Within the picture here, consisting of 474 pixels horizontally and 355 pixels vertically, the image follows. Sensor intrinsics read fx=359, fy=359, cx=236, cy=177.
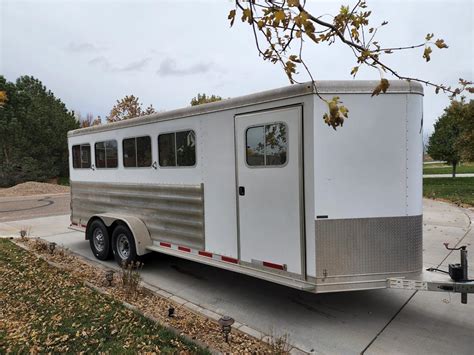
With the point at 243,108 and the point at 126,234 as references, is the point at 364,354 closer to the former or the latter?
the point at 243,108

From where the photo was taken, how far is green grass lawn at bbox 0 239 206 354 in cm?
361

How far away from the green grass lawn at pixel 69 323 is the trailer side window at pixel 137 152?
2104 millimetres

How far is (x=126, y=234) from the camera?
619 cm

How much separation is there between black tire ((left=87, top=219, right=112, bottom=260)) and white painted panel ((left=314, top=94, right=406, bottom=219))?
447cm

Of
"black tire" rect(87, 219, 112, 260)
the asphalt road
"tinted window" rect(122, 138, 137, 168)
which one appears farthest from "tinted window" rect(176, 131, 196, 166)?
the asphalt road

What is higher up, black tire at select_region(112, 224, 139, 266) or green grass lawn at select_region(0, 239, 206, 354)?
black tire at select_region(112, 224, 139, 266)

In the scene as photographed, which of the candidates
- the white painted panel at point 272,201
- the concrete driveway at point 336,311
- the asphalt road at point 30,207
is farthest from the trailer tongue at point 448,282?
the asphalt road at point 30,207

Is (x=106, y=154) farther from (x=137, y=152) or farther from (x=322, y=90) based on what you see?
(x=322, y=90)

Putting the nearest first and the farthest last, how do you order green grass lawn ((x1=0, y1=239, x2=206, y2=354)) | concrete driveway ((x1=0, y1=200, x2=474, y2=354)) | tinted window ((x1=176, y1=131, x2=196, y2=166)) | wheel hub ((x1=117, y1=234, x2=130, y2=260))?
green grass lawn ((x1=0, y1=239, x2=206, y2=354))
concrete driveway ((x1=0, y1=200, x2=474, y2=354))
tinted window ((x1=176, y1=131, x2=196, y2=166))
wheel hub ((x1=117, y1=234, x2=130, y2=260))

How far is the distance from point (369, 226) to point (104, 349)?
3011mm

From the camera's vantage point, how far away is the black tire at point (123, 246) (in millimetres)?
6102

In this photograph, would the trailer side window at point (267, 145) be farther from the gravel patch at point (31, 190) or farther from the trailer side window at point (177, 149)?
the gravel patch at point (31, 190)

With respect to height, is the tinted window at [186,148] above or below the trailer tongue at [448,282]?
above

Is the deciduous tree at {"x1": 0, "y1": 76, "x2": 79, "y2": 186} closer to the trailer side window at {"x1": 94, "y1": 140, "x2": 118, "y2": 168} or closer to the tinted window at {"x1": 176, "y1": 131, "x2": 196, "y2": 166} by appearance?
the trailer side window at {"x1": 94, "y1": 140, "x2": 118, "y2": 168}
